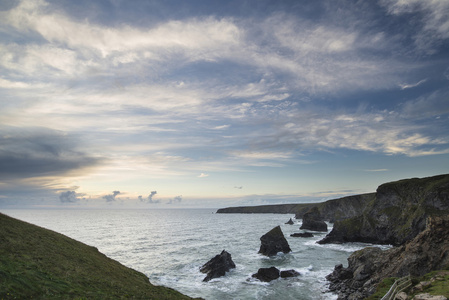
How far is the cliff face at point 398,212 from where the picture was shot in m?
71.5

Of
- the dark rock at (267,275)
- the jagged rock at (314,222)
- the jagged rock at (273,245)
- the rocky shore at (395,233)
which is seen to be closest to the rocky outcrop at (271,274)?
the dark rock at (267,275)

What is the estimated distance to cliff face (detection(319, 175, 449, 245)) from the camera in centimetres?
7154

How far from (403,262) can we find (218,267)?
3309 cm

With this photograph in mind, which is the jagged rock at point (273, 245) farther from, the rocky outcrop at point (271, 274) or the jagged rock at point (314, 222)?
the jagged rock at point (314, 222)

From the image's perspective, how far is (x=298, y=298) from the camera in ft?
122

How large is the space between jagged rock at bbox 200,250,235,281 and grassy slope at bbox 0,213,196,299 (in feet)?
65.8

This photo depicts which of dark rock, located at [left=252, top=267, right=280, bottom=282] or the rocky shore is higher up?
the rocky shore

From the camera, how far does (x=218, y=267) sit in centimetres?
5041

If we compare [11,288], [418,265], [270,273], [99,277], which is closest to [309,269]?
[270,273]

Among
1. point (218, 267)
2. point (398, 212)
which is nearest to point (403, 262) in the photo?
point (218, 267)

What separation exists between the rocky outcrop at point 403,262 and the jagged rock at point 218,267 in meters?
21.3

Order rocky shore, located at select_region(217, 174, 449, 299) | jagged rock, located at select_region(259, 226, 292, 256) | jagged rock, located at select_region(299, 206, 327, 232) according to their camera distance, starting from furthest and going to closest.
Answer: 1. jagged rock, located at select_region(299, 206, 327, 232)
2. jagged rock, located at select_region(259, 226, 292, 256)
3. rocky shore, located at select_region(217, 174, 449, 299)

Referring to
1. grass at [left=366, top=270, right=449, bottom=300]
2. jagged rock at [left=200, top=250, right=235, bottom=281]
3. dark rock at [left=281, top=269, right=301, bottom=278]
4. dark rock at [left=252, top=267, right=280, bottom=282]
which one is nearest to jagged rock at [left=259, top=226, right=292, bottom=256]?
jagged rock at [left=200, top=250, right=235, bottom=281]

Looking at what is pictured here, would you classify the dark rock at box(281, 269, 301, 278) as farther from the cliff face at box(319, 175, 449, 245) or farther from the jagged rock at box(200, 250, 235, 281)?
the cliff face at box(319, 175, 449, 245)
